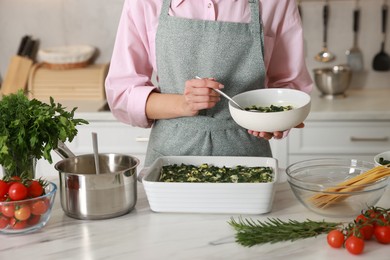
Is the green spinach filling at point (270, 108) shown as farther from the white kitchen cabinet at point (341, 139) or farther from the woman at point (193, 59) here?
the white kitchen cabinet at point (341, 139)

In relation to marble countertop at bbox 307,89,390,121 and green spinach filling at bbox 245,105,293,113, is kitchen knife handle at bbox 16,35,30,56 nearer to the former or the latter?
marble countertop at bbox 307,89,390,121

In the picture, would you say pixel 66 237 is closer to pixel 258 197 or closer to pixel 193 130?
pixel 258 197

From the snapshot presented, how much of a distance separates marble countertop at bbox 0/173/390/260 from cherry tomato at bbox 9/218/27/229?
0.03 metres

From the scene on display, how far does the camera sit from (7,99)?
1.57 meters

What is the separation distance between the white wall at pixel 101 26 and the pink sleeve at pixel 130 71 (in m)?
1.58

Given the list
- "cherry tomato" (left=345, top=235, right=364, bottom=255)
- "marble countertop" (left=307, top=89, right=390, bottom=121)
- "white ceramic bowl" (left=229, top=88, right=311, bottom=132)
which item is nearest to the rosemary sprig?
"cherry tomato" (left=345, top=235, right=364, bottom=255)

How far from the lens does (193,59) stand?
1.96 meters

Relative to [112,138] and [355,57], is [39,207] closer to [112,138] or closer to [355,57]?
[112,138]

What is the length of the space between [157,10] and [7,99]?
595 mm

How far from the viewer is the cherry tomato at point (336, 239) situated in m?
1.38

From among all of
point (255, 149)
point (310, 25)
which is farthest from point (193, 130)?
point (310, 25)

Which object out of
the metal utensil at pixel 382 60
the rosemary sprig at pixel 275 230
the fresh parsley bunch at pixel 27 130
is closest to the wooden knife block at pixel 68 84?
the metal utensil at pixel 382 60

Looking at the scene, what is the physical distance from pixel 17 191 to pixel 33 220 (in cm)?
9

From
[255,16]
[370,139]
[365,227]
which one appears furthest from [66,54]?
[365,227]
